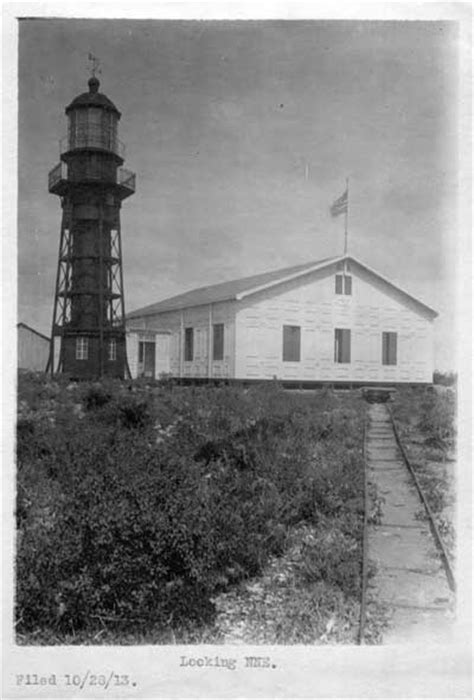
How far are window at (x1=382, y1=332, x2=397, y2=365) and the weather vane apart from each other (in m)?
5.18

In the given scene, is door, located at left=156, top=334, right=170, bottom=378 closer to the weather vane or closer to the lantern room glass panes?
the lantern room glass panes

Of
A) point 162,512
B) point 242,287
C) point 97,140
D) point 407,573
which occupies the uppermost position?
point 97,140

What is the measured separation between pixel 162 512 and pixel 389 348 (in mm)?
5824

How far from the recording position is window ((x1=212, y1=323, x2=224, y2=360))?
8869mm

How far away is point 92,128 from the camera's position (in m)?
7.80

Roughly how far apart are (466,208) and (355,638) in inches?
103

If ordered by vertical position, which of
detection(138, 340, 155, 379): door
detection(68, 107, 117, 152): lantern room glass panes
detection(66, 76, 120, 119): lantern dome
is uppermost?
detection(68, 107, 117, 152): lantern room glass panes

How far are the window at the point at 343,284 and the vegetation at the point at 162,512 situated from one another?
2.56 metres

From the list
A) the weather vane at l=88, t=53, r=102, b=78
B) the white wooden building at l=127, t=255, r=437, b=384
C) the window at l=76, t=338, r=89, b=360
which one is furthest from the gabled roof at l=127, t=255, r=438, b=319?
the weather vane at l=88, t=53, r=102, b=78

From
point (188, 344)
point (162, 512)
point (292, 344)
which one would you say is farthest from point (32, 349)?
point (188, 344)

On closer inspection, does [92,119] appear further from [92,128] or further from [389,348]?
[389,348]

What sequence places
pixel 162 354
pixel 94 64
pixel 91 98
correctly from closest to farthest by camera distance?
pixel 94 64, pixel 91 98, pixel 162 354

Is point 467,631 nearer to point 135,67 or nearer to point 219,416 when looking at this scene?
point 219,416

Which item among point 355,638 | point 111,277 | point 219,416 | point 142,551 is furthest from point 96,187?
point 355,638
